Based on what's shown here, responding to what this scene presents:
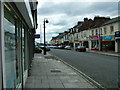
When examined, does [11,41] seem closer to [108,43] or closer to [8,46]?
[8,46]

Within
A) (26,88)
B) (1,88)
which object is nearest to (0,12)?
(1,88)

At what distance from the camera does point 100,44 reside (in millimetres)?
36406

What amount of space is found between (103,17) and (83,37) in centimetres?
876

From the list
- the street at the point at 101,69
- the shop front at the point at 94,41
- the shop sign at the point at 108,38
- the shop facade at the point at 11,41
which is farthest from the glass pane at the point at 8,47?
the shop front at the point at 94,41

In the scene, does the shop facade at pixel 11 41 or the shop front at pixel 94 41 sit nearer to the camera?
the shop facade at pixel 11 41

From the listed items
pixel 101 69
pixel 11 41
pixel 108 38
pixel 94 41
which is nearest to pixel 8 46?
pixel 11 41

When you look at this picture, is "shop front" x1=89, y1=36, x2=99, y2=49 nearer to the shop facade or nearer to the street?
the street

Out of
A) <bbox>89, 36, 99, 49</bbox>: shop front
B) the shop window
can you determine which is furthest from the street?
<bbox>89, 36, 99, 49</bbox>: shop front

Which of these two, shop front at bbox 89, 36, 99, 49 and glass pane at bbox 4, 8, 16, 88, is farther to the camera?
shop front at bbox 89, 36, 99, 49

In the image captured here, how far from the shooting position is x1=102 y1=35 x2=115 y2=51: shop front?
31620mm

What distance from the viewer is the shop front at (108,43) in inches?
1245

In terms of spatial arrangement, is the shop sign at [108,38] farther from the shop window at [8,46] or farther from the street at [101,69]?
the shop window at [8,46]

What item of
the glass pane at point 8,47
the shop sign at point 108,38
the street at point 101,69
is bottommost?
the street at point 101,69

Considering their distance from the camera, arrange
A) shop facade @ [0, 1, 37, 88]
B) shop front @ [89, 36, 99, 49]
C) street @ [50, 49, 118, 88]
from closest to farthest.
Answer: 1. shop facade @ [0, 1, 37, 88]
2. street @ [50, 49, 118, 88]
3. shop front @ [89, 36, 99, 49]
